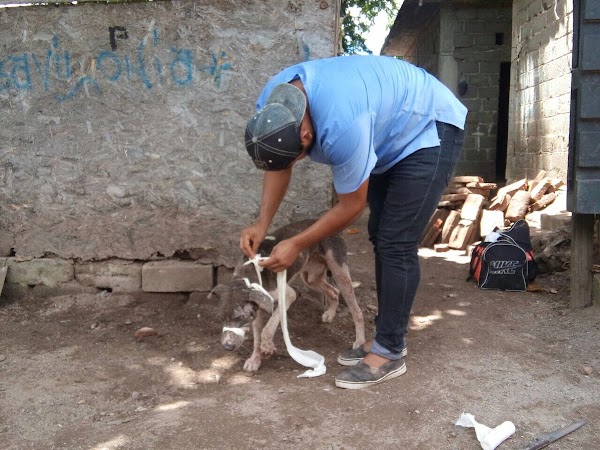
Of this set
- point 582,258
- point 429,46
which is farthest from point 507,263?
point 429,46

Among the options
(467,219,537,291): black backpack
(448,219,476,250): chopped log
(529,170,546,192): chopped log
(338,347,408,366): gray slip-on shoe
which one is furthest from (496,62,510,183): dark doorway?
(338,347,408,366): gray slip-on shoe

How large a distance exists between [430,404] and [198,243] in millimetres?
2448

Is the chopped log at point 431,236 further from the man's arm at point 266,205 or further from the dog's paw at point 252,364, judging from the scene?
the man's arm at point 266,205

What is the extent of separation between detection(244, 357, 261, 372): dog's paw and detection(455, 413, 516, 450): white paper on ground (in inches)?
52.6

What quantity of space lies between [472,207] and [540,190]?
95 cm

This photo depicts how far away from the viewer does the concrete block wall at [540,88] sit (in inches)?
339

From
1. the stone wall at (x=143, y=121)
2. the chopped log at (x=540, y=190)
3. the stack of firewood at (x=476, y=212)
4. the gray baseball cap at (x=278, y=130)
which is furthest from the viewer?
the chopped log at (x=540, y=190)

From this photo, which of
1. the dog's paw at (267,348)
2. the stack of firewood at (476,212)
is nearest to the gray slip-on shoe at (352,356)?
the dog's paw at (267,348)

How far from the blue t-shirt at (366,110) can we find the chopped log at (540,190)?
5.40 metres

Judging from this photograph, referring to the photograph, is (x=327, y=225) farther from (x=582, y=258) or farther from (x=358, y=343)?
(x=582, y=258)

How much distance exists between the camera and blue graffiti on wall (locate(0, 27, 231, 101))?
4.74m

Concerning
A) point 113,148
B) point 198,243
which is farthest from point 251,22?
point 198,243

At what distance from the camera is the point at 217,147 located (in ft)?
15.9

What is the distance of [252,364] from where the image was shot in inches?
152
